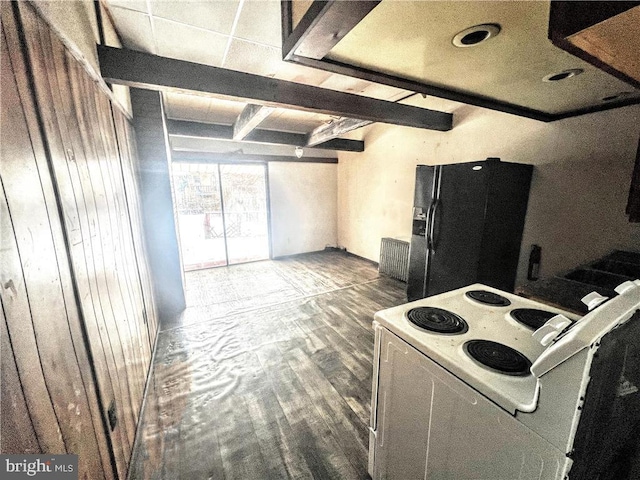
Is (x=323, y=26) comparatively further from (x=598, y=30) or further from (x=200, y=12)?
(x=200, y=12)

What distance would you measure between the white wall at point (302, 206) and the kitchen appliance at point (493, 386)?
15.5 feet

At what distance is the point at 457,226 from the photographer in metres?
2.70

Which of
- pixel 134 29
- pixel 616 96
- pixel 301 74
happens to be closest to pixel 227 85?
pixel 134 29

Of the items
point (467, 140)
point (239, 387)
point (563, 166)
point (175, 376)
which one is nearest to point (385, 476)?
point (239, 387)

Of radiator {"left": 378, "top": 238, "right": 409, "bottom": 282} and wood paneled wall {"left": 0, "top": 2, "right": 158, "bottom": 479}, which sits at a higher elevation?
wood paneled wall {"left": 0, "top": 2, "right": 158, "bottom": 479}

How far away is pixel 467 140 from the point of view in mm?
3264

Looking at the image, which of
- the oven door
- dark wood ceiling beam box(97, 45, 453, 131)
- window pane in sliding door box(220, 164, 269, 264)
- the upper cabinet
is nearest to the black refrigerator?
dark wood ceiling beam box(97, 45, 453, 131)

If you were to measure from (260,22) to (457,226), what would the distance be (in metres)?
2.53

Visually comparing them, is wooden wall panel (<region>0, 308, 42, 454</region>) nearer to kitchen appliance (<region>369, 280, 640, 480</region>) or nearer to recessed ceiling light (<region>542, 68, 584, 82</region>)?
kitchen appliance (<region>369, 280, 640, 480</region>)

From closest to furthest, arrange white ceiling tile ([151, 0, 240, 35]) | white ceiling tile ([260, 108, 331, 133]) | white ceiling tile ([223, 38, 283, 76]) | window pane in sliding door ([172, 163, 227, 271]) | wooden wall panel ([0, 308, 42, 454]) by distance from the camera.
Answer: wooden wall panel ([0, 308, 42, 454]) → white ceiling tile ([151, 0, 240, 35]) → white ceiling tile ([223, 38, 283, 76]) → white ceiling tile ([260, 108, 331, 133]) → window pane in sliding door ([172, 163, 227, 271])

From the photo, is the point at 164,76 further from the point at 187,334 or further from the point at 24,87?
the point at 187,334

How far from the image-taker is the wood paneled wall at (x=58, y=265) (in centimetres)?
66

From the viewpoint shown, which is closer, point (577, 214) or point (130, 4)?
point (130, 4)

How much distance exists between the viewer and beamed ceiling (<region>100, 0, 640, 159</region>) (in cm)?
98
